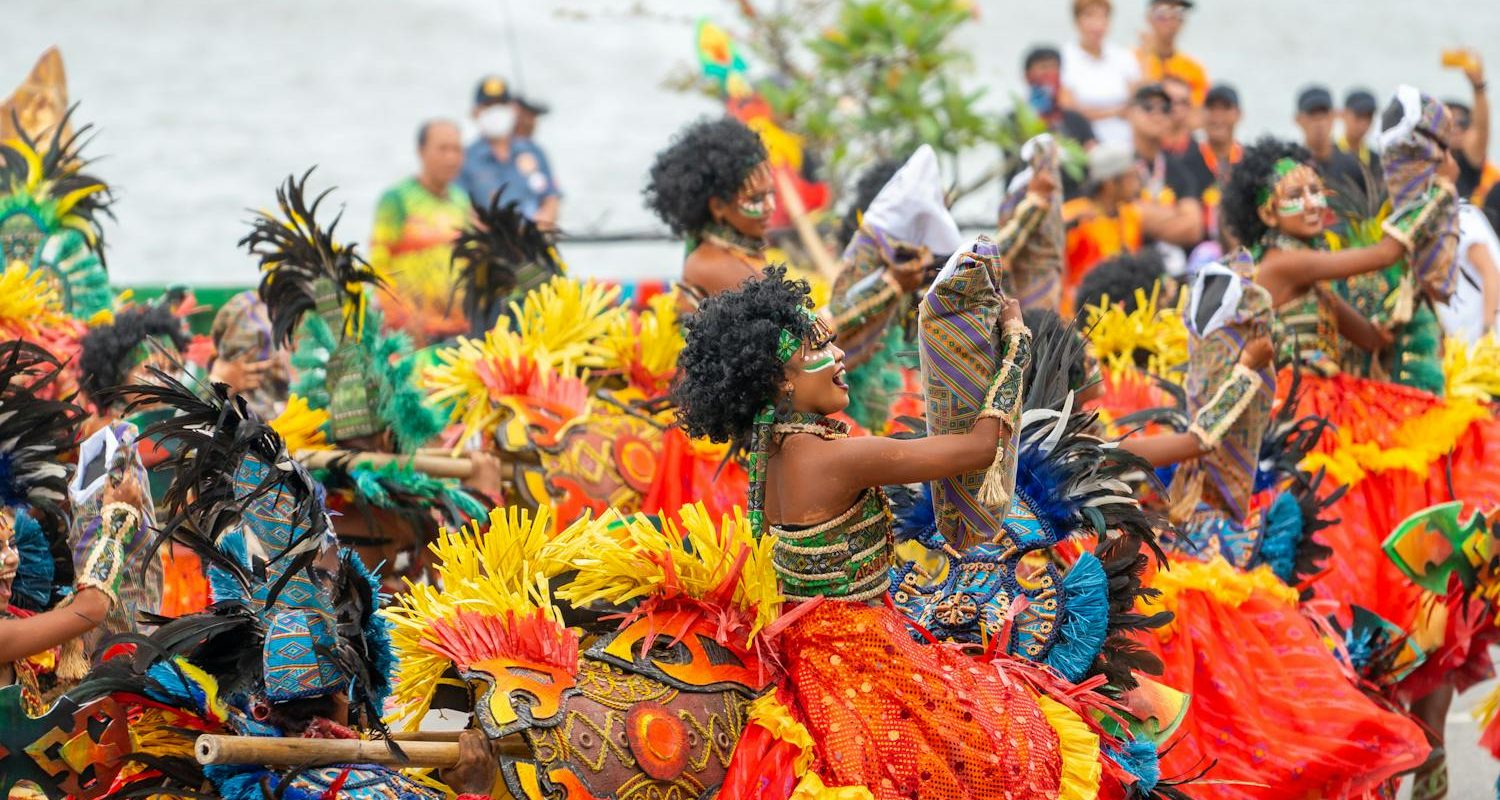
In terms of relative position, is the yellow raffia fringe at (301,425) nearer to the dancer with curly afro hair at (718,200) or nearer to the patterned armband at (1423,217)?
the dancer with curly afro hair at (718,200)

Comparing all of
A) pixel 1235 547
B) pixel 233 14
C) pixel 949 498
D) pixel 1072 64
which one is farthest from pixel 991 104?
pixel 949 498

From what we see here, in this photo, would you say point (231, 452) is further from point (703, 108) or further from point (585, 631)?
point (703, 108)

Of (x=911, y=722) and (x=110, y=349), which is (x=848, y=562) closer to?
(x=911, y=722)

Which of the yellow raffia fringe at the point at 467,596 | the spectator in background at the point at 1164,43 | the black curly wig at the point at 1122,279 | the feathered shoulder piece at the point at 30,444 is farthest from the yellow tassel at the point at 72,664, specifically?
the spectator in background at the point at 1164,43

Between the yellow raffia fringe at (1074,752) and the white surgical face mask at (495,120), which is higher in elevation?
the white surgical face mask at (495,120)

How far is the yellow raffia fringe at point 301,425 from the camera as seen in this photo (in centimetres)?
643

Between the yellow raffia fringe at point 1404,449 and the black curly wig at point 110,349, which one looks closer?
the black curly wig at point 110,349

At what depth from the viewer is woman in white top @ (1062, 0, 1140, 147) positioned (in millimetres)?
13484

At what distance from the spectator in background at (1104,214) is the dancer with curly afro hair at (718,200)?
407cm

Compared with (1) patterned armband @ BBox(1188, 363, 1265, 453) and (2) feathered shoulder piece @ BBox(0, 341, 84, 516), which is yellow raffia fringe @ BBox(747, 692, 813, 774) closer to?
(1) patterned armband @ BBox(1188, 363, 1265, 453)

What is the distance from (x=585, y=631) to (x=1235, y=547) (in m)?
2.39

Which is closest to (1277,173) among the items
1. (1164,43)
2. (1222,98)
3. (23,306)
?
(23,306)

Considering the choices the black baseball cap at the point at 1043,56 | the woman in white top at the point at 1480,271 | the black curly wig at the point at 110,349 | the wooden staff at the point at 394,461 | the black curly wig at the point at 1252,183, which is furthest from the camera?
the black baseball cap at the point at 1043,56

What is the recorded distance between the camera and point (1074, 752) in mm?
4695
